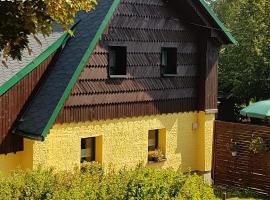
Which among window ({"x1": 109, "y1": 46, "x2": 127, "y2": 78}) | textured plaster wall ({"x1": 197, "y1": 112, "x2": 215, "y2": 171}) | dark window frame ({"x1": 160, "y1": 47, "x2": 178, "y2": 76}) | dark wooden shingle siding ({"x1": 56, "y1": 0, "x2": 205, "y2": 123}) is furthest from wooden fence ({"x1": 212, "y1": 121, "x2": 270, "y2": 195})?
window ({"x1": 109, "y1": 46, "x2": 127, "y2": 78})

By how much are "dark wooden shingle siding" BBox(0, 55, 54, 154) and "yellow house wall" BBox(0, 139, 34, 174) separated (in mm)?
145

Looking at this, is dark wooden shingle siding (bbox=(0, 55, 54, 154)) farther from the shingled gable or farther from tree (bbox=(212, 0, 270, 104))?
tree (bbox=(212, 0, 270, 104))

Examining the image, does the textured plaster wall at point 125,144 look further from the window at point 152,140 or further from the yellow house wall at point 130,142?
the window at point 152,140

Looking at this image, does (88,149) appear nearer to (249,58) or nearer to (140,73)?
(140,73)

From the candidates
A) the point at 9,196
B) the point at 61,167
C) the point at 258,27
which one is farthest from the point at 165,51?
the point at 258,27

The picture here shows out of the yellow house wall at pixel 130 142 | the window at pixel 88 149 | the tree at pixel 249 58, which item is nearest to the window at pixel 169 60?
the yellow house wall at pixel 130 142

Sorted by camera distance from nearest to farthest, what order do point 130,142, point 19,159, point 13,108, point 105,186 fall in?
1. point 105,186
2. point 13,108
3. point 19,159
4. point 130,142

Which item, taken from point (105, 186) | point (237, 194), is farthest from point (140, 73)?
point (105, 186)

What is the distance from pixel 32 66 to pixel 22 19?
7.63 meters

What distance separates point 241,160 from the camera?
18.8 metres

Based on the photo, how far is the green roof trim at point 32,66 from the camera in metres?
13.6

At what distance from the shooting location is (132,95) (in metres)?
16.7

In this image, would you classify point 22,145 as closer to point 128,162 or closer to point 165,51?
point 128,162

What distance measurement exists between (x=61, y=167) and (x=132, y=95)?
345 centimetres
